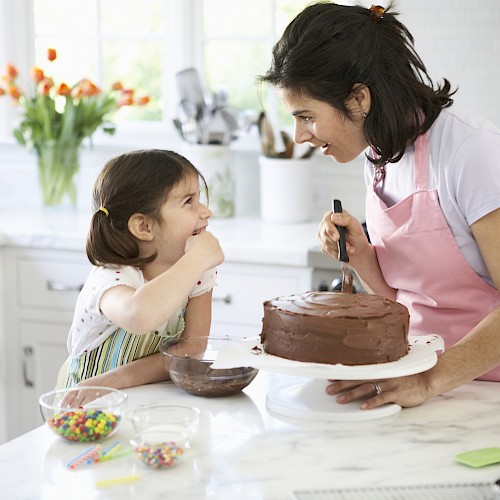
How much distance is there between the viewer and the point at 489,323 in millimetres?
1571

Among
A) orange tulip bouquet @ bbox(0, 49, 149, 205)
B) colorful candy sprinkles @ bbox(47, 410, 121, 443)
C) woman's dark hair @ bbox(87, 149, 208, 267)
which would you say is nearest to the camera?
colorful candy sprinkles @ bbox(47, 410, 121, 443)

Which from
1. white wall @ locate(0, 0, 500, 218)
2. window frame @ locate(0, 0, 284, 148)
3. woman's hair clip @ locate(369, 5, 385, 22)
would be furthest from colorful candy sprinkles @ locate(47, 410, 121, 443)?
window frame @ locate(0, 0, 284, 148)

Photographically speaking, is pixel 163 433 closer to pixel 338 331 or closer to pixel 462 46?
pixel 338 331

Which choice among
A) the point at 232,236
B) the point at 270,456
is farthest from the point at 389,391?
the point at 232,236

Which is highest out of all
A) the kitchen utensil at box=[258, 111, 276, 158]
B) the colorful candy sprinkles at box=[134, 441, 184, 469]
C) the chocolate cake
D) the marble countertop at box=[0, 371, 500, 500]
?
the kitchen utensil at box=[258, 111, 276, 158]

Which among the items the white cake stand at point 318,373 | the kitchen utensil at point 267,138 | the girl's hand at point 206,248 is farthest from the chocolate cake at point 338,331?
the kitchen utensil at point 267,138

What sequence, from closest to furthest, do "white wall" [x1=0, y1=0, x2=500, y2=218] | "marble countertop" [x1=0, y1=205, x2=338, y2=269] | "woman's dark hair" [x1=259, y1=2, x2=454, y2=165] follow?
"woman's dark hair" [x1=259, y1=2, x2=454, y2=165]
"marble countertop" [x1=0, y1=205, x2=338, y2=269]
"white wall" [x1=0, y1=0, x2=500, y2=218]

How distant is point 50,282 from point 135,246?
1370mm

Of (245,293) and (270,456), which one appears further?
(245,293)

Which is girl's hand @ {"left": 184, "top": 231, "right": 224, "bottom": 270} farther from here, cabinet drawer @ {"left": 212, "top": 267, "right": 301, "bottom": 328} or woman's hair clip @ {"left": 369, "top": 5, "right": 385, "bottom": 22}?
cabinet drawer @ {"left": 212, "top": 267, "right": 301, "bottom": 328}

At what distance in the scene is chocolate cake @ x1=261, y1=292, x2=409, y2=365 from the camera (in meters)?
1.41

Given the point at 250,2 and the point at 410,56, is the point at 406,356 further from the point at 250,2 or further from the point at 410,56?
the point at 250,2

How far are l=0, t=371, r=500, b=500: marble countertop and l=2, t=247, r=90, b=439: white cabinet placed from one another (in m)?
1.62

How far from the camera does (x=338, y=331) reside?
4.61 ft
